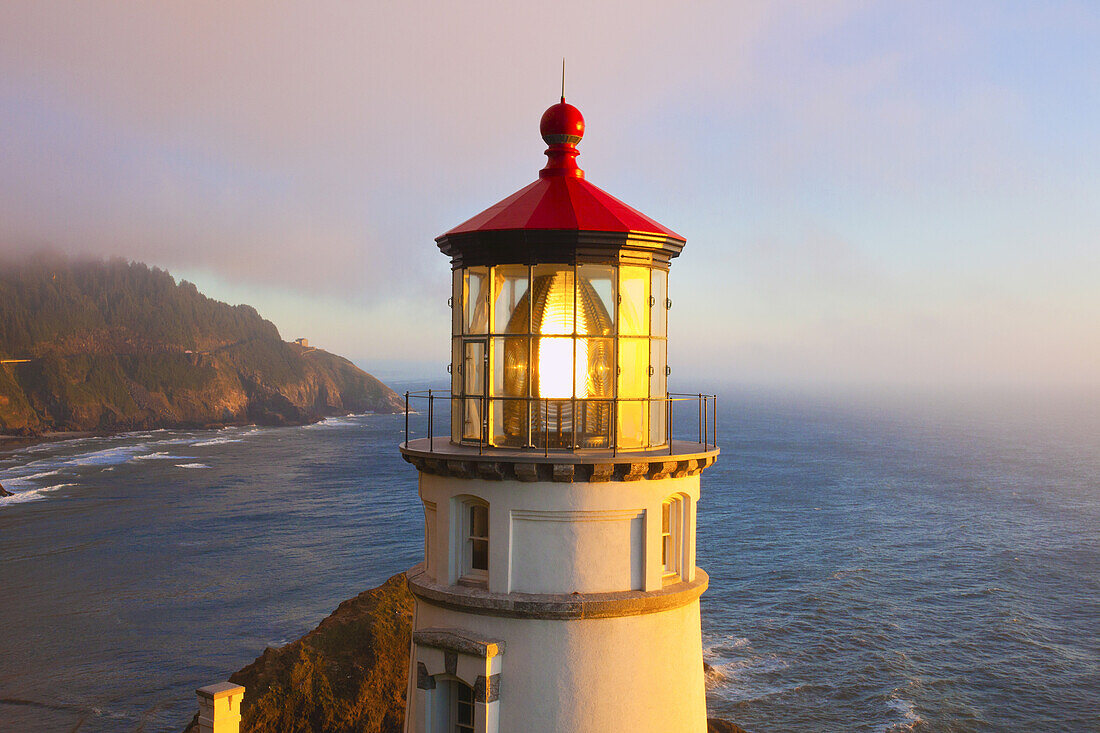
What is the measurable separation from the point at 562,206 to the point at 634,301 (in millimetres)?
993

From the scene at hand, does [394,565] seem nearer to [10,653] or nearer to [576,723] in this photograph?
[10,653]

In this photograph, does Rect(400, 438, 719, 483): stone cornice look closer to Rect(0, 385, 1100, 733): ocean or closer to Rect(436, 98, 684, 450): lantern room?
Rect(436, 98, 684, 450): lantern room

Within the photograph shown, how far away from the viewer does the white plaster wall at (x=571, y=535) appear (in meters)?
6.96

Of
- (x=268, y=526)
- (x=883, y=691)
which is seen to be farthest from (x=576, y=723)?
(x=268, y=526)

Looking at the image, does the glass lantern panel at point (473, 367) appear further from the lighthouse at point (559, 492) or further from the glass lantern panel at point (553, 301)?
the glass lantern panel at point (553, 301)

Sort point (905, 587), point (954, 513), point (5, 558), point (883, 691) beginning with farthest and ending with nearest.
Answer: point (954, 513) < point (5, 558) < point (905, 587) < point (883, 691)

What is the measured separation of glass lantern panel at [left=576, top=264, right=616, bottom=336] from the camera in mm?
7312

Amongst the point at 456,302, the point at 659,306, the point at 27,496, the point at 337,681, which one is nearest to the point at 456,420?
Answer: the point at 456,302

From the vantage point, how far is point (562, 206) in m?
7.30

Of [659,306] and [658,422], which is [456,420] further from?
[659,306]

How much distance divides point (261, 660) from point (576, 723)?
2205cm

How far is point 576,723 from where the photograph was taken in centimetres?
688

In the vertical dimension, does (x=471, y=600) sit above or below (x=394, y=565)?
above

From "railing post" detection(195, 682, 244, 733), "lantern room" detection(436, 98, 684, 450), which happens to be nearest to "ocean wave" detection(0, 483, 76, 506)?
"railing post" detection(195, 682, 244, 733)
